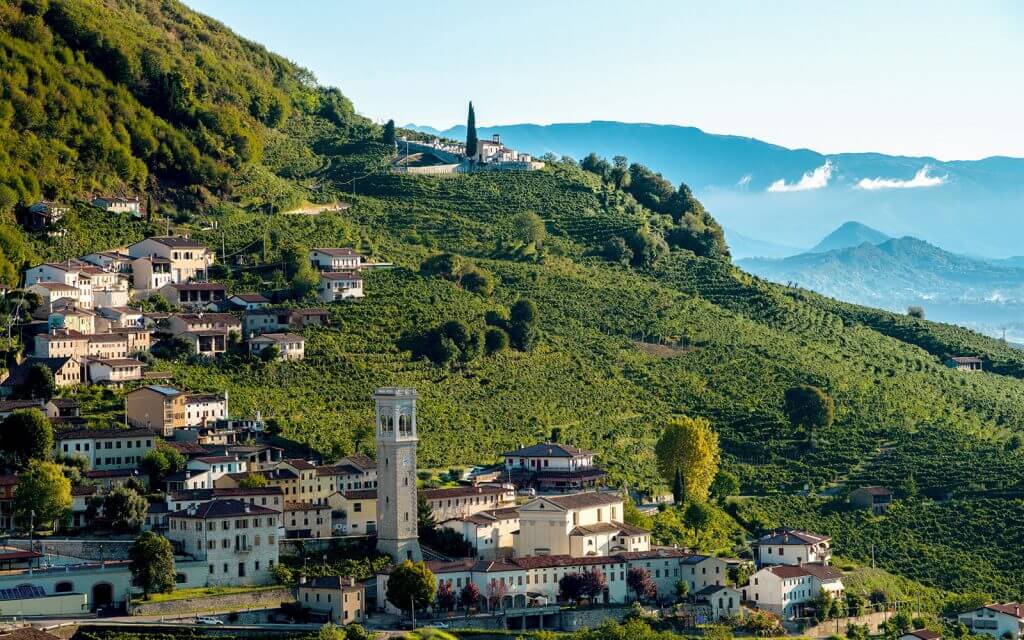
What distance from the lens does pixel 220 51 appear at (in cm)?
14812

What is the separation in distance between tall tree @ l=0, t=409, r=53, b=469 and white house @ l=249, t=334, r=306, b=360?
757 inches

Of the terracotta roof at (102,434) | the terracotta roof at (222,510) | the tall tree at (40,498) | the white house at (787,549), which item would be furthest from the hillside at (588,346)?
the terracotta roof at (222,510)

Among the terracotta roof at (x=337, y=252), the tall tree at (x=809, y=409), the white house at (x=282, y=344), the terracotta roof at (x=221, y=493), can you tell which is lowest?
the terracotta roof at (x=221, y=493)

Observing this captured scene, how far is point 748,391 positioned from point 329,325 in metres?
23.5

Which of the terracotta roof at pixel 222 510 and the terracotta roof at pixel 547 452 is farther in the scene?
the terracotta roof at pixel 547 452

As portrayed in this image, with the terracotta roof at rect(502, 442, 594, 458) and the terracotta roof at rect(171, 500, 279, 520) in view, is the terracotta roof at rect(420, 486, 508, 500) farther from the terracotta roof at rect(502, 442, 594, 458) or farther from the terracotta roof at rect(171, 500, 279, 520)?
the terracotta roof at rect(171, 500, 279, 520)

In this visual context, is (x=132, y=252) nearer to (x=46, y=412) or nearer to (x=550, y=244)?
(x=46, y=412)

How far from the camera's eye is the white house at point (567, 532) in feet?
262

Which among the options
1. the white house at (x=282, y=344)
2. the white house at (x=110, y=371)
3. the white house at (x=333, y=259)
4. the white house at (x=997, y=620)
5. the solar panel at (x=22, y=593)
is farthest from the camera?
the white house at (x=333, y=259)

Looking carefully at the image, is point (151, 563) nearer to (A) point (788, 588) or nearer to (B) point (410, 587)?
(B) point (410, 587)

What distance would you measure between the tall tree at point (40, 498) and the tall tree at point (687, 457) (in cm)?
2909

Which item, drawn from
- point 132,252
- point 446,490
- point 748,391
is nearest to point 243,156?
point 132,252

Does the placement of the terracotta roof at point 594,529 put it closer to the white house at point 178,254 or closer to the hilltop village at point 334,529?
the hilltop village at point 334,529

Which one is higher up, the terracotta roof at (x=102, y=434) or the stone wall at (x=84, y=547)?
the terracotta roof at (x=102, y=434)
